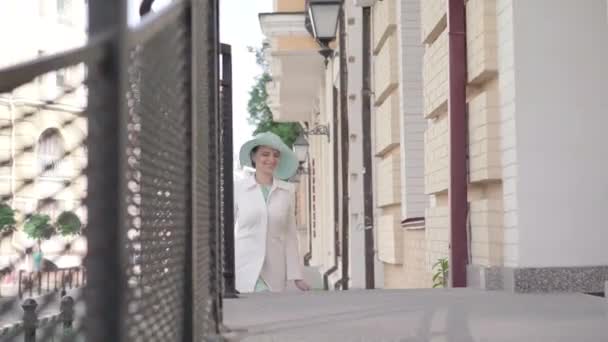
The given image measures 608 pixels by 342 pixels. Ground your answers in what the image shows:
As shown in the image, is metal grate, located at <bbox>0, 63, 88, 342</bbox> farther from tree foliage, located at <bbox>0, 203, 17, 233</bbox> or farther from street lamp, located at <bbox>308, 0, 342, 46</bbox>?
street lamp, located at <bbox>308, 0, 342, 46</bbox>

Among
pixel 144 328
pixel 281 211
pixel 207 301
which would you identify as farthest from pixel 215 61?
pixel 281 211

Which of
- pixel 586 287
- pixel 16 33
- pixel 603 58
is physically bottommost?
pixel 586 287

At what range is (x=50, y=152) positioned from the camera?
116 cm

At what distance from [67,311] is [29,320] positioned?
1.6 inches

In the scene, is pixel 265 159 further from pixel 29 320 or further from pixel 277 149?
pixel 29 320

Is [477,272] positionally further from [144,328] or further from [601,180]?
[144,328]

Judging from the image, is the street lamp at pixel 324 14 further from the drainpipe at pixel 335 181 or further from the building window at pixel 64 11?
the building window at pixel 64 11

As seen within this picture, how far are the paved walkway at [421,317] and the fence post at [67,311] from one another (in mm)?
3129

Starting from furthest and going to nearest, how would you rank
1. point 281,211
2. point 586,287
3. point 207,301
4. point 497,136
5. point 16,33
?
point 281,211 → point 497,136 → point 586,287 → point 207,301 → point 16,33

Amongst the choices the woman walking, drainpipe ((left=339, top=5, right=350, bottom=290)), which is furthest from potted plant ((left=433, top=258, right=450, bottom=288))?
drainpipe ((left=339, top=5, right=350, bottom=290))

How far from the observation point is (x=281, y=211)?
26.2 feet

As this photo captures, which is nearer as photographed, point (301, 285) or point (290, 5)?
point (301, 285)

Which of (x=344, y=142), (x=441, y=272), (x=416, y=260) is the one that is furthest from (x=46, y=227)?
(x=344, y=142)

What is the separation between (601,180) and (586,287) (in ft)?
2.09
